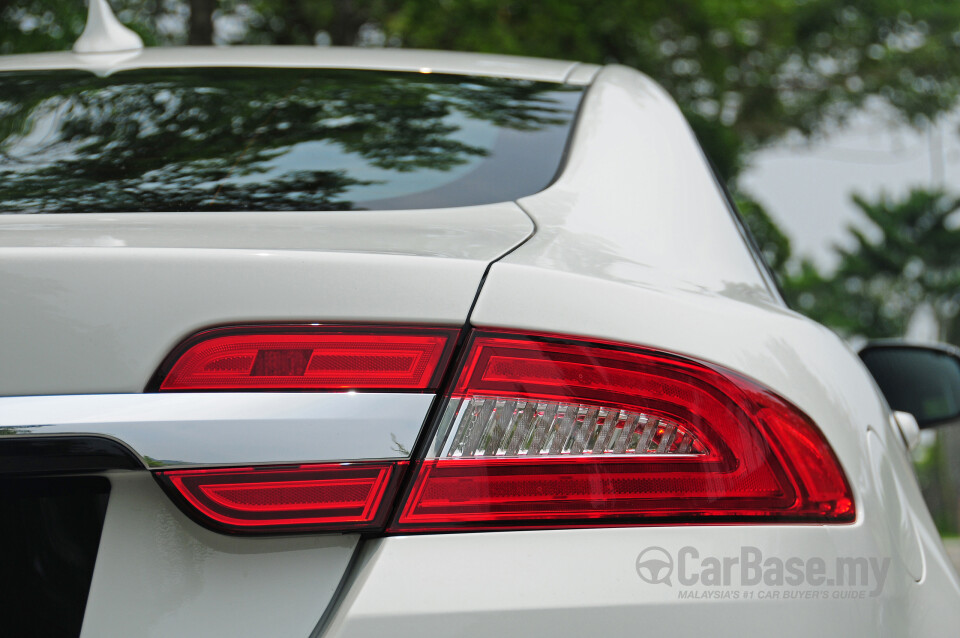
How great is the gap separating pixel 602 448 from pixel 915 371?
1352mm

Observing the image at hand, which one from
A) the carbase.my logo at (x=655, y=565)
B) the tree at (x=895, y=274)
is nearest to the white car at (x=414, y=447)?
the carbase.my logo at (x=655, y=565)

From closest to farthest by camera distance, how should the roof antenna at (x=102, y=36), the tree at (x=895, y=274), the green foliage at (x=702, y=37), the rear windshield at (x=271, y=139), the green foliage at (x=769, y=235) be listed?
the rear windshield at (x=271, y=139), the roof antenna at (x=102, y=36), the green foliage at (x=702, y=37), the green foliage at (x=769, y=235), the tree at (x=895, y=274)

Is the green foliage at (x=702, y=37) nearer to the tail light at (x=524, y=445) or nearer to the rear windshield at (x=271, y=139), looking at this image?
the rear windshield at (x=271, y=139)

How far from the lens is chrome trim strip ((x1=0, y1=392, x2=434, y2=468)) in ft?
2.95

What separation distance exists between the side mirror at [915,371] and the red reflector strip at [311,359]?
57.4 inches

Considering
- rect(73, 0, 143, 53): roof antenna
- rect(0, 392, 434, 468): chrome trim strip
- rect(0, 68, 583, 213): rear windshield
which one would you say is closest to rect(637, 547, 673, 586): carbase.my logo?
rect(0, 392, 434, 468): chrome trim strip

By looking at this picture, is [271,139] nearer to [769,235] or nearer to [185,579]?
[185,579]

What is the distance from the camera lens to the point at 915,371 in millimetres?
2062

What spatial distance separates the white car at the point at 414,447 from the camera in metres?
0.92

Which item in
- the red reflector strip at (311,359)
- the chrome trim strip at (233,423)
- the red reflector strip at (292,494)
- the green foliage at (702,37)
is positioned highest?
the red reflector strip at (311,359)

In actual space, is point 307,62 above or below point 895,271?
above

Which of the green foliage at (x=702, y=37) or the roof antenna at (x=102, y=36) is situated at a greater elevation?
the roof antenna at (x=102, y=36)

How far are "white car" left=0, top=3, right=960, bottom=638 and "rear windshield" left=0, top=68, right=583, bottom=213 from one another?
223 millimetres

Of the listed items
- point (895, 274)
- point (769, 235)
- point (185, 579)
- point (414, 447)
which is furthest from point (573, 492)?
point (895, 274)
